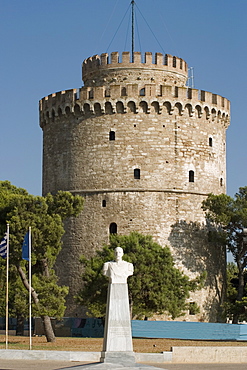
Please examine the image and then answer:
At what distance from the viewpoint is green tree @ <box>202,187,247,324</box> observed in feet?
120

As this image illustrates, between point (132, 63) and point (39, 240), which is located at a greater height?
point (132, 63)

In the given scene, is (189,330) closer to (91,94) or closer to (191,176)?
(191,176)

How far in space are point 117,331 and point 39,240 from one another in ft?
40.0

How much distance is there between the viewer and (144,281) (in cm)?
3189

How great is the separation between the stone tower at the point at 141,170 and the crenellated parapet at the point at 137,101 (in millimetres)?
49

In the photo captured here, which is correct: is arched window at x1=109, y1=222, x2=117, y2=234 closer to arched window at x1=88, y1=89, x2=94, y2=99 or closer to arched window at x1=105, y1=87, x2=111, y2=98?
arched window at x1=105, y1=87, x2=111, y2=98

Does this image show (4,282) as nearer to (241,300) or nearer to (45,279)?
(45,279)

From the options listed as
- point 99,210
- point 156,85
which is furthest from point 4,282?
point 156,85

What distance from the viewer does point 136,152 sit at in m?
37.0

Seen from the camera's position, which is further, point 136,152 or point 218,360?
point 136,152

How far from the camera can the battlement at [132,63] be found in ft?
129

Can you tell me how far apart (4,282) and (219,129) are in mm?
15396

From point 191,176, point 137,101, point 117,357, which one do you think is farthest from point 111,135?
point 117,357

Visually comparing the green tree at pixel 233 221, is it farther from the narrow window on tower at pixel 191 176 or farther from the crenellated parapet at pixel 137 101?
the crenellated parapet at pixel 137 101
